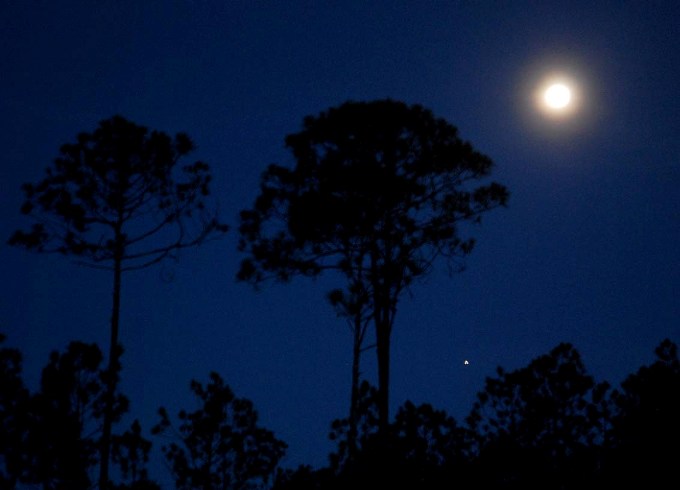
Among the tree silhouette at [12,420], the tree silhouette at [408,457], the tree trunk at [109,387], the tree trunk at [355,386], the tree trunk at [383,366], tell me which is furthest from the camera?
the tree silhouette at [12,420]

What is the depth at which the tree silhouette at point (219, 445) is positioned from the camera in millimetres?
24266

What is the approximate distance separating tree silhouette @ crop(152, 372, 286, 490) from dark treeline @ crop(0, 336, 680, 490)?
4cm

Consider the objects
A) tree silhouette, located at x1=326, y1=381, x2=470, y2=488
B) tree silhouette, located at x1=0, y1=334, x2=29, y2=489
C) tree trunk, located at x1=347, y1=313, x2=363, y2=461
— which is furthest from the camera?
tree silhouette, located at x1=0, y1=334, x2=29, y2=489

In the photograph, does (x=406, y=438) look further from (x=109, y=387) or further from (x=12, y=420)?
(x=12, y=420)

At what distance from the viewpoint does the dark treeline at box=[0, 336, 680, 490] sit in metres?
12.2

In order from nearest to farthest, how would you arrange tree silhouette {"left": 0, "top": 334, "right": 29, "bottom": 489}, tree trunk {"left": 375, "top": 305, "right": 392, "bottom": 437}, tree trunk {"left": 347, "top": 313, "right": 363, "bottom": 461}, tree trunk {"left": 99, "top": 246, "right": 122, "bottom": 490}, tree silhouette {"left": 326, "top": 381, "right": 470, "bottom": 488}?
tree silhouette {"left": 326, "top": 381, "right": 470, "bottom": 488} → tree trunk {"left": 99, "top": 246, "right": 122, "bottom": 490} → tree trunk {"left": 375, "top": 305, "right": 392, "bottom": 437} → tree trunk {"left": 347, "top": 313, "right": 363, "bottom": 461} → tree silhouette {"left": 0, "top": 334, "right": 29, "bottom": 489}

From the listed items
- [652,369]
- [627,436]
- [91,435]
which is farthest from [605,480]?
[91,435]

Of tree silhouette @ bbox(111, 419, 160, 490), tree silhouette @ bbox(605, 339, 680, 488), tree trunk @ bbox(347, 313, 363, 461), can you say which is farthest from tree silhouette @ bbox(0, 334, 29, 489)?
tree silhouette @ bbox(605, 339, 680, 488)

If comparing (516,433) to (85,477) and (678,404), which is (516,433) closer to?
(678,404)

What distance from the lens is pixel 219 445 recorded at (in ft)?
80.0

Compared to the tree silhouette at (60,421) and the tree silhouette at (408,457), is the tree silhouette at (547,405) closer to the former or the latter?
the tree silhouette at (408,457)

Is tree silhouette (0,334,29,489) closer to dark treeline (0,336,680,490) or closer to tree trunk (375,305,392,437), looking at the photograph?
dark treeline (0,336,680,490)

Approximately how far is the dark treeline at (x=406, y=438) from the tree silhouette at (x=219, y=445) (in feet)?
0.12

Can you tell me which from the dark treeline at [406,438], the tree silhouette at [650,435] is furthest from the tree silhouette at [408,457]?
the tree silhouette at [650,435]
